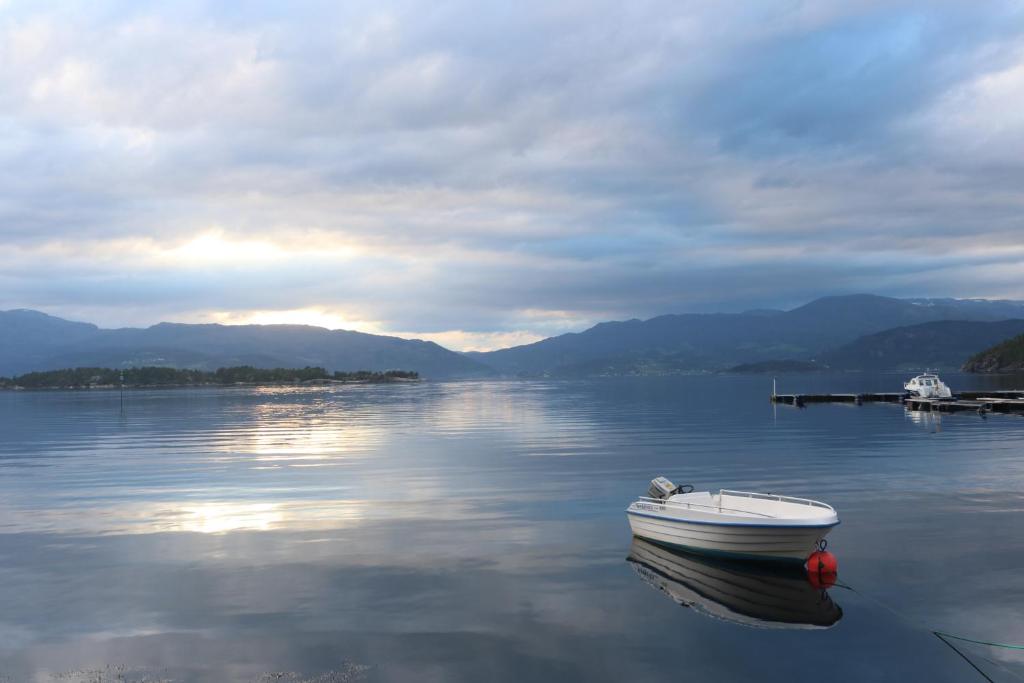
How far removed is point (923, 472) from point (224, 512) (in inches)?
1923

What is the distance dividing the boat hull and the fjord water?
2205mm

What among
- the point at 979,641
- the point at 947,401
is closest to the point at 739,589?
the point at 979,641

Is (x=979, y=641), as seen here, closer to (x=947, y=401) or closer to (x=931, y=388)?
(x=947, y=401)

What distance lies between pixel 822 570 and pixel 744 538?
10.0 ft

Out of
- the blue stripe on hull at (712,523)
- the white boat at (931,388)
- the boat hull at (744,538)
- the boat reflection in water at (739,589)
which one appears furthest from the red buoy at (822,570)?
the white boat at (931,388)

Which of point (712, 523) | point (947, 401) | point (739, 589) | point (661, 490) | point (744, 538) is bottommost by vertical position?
point (739, 589)

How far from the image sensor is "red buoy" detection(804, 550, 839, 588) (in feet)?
91.4

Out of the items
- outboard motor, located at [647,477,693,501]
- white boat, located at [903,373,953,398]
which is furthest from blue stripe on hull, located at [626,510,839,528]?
white boat, located at [903,373,953,398]

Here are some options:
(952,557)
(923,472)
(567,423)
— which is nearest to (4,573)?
(952,557)

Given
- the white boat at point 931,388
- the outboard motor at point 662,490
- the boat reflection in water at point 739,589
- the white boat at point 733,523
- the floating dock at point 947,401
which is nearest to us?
the boat reflection in water at point 739,589

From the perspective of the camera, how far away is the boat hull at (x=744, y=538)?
28.8 meters

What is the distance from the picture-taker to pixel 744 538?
2977 centimetres

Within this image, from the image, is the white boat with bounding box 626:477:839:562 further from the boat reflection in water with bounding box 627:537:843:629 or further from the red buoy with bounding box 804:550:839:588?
the red buoy with bounding box 804:550:839:588

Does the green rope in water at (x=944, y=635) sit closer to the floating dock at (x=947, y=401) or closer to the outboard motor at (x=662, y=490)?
the outboard motor at (x=662, y=490)
